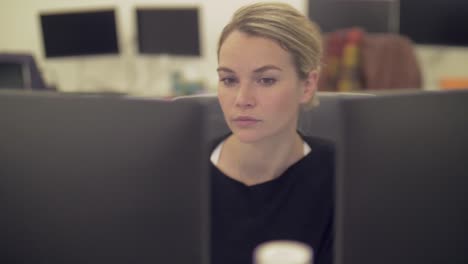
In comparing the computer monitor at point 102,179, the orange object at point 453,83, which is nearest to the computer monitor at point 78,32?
the orange object at point 453,83

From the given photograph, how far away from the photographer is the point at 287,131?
3.29 ft

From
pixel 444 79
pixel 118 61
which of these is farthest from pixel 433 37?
pixel 118 61

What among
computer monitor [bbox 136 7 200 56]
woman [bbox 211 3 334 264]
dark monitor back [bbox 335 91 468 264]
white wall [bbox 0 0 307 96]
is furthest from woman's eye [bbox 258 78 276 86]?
white wall [bbox 0 0 307 96]

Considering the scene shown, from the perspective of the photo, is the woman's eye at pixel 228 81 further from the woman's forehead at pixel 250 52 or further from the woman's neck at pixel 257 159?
the woman's neck at pixel 257 159

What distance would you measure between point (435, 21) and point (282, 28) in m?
2.36

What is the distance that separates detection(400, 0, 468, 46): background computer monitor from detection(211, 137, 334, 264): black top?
226cm

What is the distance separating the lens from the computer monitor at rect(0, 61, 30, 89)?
287 cm

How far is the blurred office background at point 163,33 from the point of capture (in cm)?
308

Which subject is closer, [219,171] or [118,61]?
[219,171]

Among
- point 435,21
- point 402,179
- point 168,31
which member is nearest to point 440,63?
point 435,21

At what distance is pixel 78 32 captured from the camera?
12.4 feet

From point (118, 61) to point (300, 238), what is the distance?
335cm

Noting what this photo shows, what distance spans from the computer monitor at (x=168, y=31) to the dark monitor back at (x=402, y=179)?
308 cm

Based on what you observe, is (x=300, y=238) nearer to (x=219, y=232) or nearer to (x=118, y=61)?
(x=219, y=232)
